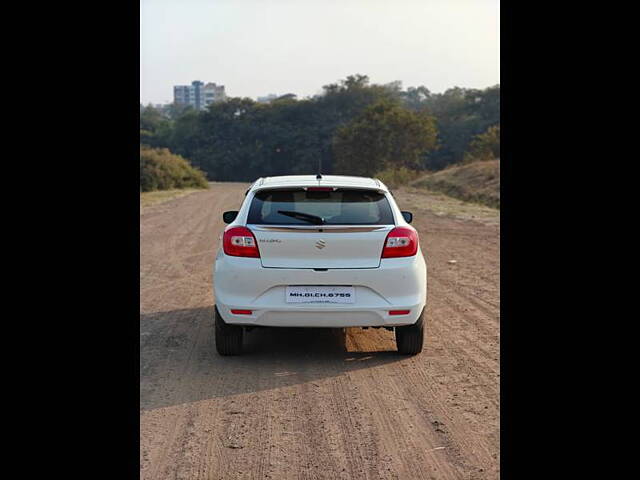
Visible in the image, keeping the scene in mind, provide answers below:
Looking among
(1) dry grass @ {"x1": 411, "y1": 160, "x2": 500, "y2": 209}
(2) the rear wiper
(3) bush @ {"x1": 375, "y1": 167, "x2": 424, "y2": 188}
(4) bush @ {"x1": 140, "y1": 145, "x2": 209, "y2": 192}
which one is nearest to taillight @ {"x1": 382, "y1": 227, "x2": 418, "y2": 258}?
(2) the rear wiper

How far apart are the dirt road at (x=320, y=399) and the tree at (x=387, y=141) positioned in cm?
4498

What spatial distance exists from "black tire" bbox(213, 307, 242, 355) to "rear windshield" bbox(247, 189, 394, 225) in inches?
38.8

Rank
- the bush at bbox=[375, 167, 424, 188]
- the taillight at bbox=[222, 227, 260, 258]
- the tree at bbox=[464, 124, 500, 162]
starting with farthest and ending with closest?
the bush at bbox=[375, 167, 424, 188] → the tree at bbox=[464, 124, 500, 162] → the taillight at bbox=[222, 227, 260, 258]

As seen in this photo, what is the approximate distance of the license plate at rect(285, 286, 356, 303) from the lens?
680 cm

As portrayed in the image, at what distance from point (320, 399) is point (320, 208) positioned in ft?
6.21

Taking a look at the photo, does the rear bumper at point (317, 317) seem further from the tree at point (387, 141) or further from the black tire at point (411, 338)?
the tree at point (387, 141)

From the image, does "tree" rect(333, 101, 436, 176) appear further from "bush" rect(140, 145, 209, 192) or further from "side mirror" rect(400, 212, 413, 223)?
"side mirror" rect(400, 212, 413, 223)

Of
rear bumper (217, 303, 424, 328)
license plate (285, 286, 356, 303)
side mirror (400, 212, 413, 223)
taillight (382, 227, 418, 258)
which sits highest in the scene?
side mirror (400, 212, 413, 223)

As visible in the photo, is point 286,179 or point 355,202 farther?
point 286,179

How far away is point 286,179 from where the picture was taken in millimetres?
7734

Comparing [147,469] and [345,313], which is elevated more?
[345,313]

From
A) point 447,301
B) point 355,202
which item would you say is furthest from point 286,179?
point 447,301
